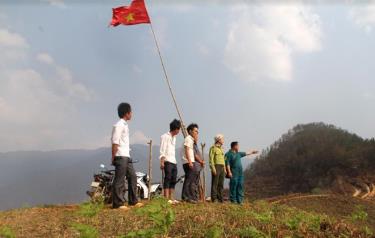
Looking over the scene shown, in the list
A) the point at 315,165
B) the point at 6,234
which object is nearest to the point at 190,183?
the point at 6,234

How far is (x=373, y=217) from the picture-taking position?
14695 mm

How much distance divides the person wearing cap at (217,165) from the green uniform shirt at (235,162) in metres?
0.84

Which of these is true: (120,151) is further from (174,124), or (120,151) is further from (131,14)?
(131,14)

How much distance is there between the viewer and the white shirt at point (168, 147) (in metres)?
10.3

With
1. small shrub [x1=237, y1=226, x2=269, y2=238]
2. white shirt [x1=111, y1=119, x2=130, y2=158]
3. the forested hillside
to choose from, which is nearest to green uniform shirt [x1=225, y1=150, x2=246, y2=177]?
white shirt [x1=111, y1=119, x2=130, y2=158]

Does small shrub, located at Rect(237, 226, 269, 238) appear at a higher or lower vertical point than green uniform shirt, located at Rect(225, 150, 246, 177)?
lower

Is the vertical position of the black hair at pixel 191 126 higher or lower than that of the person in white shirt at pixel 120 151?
higher

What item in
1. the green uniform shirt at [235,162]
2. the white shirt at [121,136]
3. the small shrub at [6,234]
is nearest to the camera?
the small shrub at [6,234]

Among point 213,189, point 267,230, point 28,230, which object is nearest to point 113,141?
point 28,230

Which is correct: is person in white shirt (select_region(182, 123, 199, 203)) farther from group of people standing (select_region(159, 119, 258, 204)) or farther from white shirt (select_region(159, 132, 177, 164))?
white shirt (select_region(159, 132, 177, 164))

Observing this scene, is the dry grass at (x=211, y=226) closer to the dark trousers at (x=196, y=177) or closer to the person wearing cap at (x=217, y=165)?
the dark trousers at (x=196, y=177)

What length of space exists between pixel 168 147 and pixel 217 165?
1429 millimetres

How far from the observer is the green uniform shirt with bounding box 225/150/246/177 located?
12.1m

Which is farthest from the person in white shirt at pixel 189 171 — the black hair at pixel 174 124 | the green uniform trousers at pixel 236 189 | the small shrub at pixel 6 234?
the small shrub at pixel 6 234
